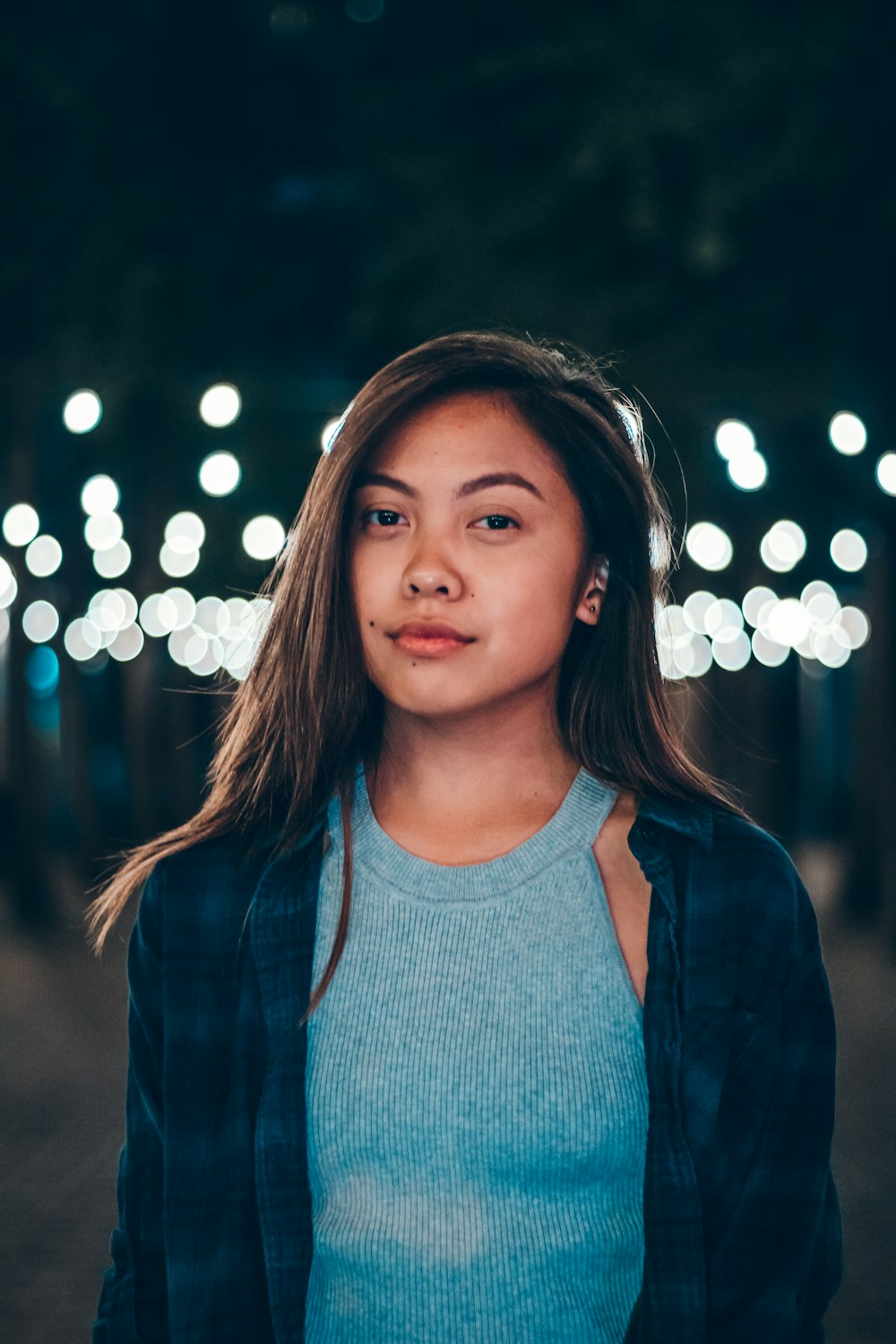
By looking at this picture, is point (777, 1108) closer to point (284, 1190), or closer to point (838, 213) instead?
A: point (284, 1190)

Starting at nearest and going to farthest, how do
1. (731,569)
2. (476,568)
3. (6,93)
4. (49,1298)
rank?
1. (476,568)
2. (49,1298)
3. (6,93)
4. (731,569)

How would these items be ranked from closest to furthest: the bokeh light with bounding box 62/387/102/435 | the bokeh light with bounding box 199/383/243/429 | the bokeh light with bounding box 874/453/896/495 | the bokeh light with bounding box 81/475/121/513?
the bokeh light with bounding box 874/453/896/495 → the bokeh light with bounding box 199/383/243/429 → the bokeh light with bounding box 62/387/102/435 → the bokeh light with bounding box 81/475/121/513

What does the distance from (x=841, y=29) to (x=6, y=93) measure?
4.86 m

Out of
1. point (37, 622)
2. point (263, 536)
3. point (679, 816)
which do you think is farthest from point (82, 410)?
point (679, 816)

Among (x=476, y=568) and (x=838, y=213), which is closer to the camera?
(x=476, y=568)

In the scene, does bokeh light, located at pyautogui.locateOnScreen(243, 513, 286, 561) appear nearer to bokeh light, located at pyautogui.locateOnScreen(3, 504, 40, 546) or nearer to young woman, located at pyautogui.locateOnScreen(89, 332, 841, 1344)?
bokeh light, located at pyautogui.locateOnScreen(3, 504, 40, 546)

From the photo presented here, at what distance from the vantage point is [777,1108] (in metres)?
1.87

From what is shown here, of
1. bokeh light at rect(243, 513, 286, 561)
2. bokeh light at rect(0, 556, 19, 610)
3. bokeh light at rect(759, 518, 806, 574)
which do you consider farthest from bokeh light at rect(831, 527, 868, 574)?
bokeh light at rect(0, 556, 19, 610)

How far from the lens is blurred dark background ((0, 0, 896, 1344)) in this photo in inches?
246

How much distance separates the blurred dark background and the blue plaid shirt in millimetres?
2372

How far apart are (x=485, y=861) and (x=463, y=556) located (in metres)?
0.46

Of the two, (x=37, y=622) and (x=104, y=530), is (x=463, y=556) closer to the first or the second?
(x=37, y=622)

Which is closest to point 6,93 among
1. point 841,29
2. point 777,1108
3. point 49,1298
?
point 841,29

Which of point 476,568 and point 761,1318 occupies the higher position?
point 476,568
